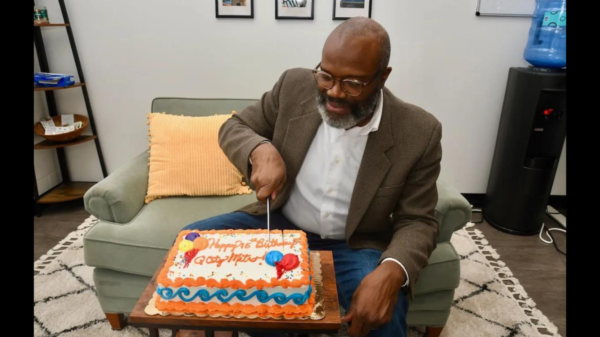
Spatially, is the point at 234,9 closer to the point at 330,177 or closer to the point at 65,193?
the point at 330,177

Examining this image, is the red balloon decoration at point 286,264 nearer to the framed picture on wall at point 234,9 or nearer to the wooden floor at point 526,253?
the wooden floor at point 526,253

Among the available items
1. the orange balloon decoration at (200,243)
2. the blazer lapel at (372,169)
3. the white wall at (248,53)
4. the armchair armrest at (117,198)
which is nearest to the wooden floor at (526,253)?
the white wall at (248,53)

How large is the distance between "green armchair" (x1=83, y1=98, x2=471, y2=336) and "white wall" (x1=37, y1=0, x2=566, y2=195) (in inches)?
41.8

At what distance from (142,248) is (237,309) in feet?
2.33

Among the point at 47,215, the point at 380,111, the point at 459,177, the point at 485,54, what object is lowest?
the point at 47,215

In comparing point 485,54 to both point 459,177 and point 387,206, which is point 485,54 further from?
point 387,206

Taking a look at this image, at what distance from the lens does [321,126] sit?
4.14ft

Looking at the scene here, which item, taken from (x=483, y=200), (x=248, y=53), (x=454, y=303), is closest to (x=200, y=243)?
(x=454, y=303)

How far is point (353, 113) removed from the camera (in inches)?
43.6

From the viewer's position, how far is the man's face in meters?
1.01

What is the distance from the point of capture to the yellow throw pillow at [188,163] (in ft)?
5.66

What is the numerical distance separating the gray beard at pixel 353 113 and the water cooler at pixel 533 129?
4.89ft
